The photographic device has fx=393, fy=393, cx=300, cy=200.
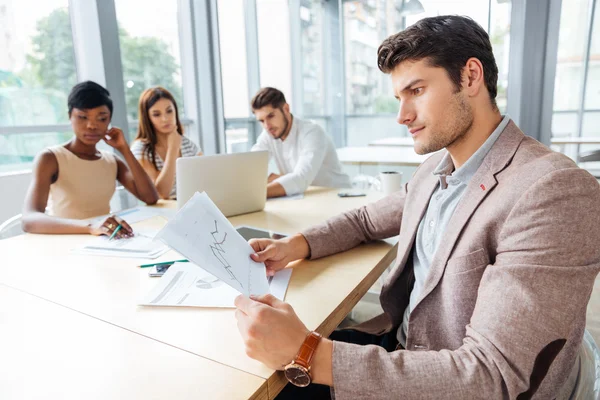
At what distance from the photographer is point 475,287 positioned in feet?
2.44

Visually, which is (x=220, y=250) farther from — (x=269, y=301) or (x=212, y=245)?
→ (x=269, y=301)

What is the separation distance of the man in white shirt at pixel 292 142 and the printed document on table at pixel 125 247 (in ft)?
3.66

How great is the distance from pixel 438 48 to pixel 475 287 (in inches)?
20.0

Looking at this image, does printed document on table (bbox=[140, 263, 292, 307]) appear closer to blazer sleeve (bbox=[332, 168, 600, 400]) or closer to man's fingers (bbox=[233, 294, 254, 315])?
man's fingers (bbox=[233, 294, 254, 315])

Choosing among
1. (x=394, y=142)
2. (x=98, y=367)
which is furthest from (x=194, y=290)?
(x=394, y=142)

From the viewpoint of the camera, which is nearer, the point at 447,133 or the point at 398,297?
the point at 447,133

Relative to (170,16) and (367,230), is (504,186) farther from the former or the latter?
(170,16)

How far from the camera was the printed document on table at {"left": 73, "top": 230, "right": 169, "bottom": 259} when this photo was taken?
1206mm

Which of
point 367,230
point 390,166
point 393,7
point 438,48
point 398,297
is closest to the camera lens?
point 438,48

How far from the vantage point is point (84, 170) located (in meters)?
1.94

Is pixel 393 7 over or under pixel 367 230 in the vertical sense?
over

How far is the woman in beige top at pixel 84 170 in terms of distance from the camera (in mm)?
1761

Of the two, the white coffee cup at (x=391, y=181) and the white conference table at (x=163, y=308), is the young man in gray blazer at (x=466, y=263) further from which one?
the white coffee cup at (x=391, y=181)

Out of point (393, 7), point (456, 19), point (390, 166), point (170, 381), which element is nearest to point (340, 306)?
point (170, 381)
